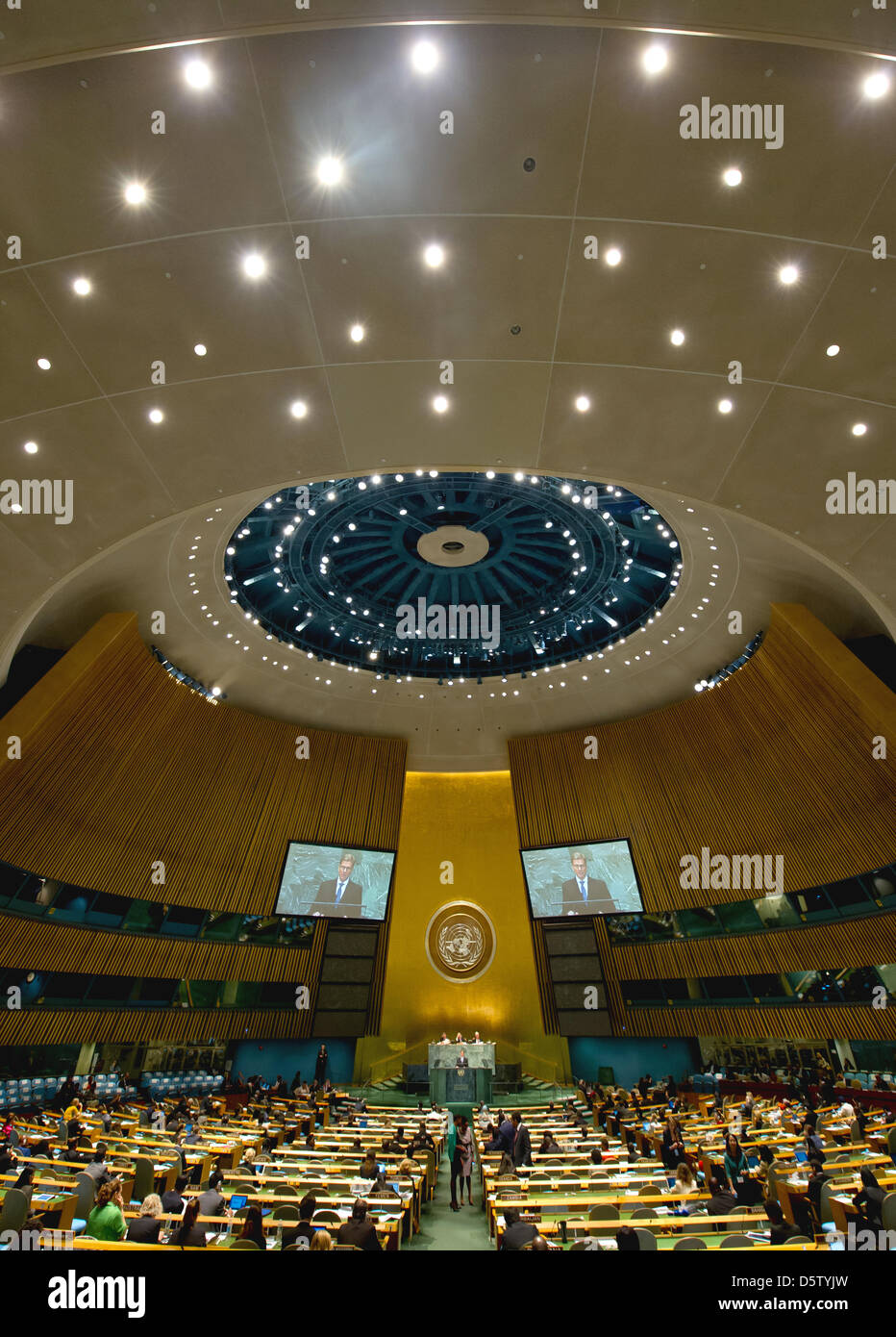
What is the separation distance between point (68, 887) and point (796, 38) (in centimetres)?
2000

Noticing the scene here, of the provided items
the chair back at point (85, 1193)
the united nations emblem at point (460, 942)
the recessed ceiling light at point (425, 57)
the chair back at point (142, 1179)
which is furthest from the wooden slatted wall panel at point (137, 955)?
the recessed ceiling light at point (425, 57)

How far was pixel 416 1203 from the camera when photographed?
28.7 ft

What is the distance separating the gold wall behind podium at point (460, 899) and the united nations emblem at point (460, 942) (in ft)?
0.79

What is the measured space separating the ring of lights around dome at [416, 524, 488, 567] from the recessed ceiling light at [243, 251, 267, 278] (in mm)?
10951

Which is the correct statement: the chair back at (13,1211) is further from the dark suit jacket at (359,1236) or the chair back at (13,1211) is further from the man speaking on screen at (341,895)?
the man speaking on screen at (341,895)

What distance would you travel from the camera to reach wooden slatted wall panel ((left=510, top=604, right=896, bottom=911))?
619 inches

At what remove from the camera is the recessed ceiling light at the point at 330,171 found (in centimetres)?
709

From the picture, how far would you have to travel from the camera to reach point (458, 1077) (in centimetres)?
2033

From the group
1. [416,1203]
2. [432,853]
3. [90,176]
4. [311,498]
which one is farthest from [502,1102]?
[90,176]

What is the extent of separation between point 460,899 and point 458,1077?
25.2ft

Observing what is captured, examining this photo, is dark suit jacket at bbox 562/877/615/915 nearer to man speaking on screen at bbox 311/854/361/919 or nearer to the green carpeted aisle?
man speaking on screen at bbox 311/854/361/919

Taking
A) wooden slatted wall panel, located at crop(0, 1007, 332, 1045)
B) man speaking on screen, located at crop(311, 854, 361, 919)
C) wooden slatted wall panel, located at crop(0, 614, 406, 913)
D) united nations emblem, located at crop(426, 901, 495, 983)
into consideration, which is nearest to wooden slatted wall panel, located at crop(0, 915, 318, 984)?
wooden slatted wall panel, located at crop(0, 1007, 332, 1045)

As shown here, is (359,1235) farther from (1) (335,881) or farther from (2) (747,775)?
(1) (335,881)

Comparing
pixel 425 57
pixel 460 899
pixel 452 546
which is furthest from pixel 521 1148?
pixel 460 899
